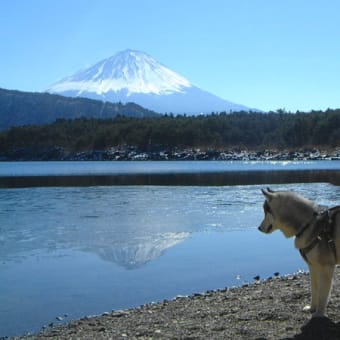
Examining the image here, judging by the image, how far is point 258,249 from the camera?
21.7 meters

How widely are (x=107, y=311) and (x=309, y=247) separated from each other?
638 centimetres

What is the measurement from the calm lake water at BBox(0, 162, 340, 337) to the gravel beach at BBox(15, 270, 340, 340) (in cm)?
145

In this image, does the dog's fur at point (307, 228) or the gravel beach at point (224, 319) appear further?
the gravel beach at point (224, 319)

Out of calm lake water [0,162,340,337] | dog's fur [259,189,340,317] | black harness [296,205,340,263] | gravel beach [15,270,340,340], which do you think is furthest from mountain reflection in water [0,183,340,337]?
black harness [296,205,340,263]

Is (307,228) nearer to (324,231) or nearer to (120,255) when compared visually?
(324,231)

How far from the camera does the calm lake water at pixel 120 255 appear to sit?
14.7 meters

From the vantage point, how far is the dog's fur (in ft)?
28.5

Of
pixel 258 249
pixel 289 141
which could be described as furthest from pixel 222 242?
pixel 289 141

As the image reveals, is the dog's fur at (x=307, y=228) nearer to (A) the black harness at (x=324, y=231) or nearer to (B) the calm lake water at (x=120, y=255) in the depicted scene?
(A) the black harness at (x=324, y=231)

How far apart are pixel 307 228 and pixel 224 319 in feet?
8.88

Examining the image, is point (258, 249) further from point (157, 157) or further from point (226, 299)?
point (157, 157)

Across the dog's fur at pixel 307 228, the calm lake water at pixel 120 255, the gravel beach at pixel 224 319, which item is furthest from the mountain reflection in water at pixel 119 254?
the dog's fur at pixel 307 228

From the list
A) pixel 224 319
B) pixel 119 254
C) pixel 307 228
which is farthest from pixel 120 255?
pixel 307 228

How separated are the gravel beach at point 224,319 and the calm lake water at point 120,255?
1446 millimetres
